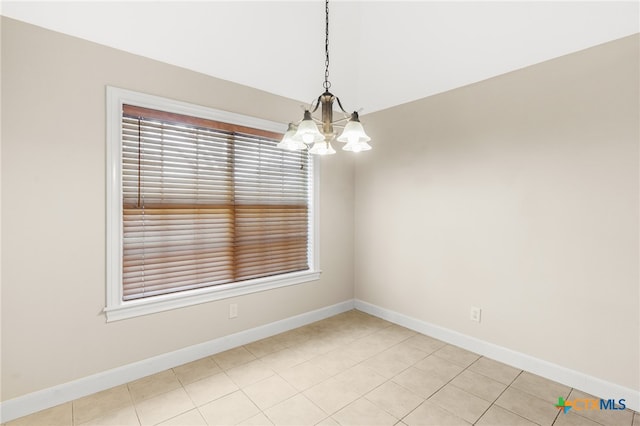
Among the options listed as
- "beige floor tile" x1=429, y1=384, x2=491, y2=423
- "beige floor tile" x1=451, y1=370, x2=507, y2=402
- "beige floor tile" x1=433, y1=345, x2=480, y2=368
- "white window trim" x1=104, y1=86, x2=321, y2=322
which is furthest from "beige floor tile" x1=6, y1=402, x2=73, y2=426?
"beige floor tile" x1=433, y1=345, x2=480, y2=368

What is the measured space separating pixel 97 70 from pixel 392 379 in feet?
10.1

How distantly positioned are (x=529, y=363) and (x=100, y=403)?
3.14 meters

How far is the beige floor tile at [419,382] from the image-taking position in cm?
221

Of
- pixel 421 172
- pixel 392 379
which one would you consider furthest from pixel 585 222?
pixel 392 379

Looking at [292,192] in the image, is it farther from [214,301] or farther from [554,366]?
[554,366]

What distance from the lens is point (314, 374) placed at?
2418mm

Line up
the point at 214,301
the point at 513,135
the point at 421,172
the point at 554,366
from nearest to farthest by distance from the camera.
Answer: the point at 554,366
the point at 513,135
the point at 214,301
the point at 421,172

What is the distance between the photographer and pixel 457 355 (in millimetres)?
2736

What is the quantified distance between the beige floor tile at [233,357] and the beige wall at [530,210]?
1.66 meters

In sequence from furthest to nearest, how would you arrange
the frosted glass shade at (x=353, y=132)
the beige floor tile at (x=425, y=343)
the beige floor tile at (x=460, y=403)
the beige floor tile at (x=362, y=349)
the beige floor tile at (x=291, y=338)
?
the beige floor tile at (x=291, y=338)
the beige floor tile at (x=425, y=343)
the beige floor tile at (x=362, y=349)
the beige floor tile at (x=460, y=403)
the frosted glass shade at (x=353, y=132)

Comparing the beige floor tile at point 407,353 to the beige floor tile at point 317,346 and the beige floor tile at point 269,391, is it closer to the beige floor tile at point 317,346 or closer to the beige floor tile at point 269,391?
the beige floor tile at point 317,346

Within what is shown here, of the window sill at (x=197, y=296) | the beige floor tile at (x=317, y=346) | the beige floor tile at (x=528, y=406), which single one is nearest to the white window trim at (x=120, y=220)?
the window sill at (x=197, y=296)

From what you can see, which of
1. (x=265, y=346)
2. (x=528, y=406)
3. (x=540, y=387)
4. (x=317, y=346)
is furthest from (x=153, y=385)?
(x=540, y=387)

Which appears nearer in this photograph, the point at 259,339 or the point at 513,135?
the point at 513,135
